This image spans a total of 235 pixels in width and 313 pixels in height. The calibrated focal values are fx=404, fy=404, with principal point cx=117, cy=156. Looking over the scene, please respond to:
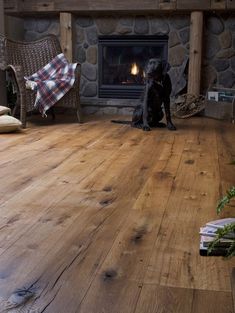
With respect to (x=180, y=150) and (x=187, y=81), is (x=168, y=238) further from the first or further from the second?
(x=187, y=81)

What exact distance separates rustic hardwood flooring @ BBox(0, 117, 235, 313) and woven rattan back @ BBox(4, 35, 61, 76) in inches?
54.4

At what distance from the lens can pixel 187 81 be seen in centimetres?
466

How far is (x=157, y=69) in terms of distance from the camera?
344 cm

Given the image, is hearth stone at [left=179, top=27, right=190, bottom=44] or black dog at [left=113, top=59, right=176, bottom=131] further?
hearth stone at [left=179, top=27, right=190, bottom=44]

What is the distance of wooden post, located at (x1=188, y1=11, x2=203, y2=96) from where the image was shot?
4359mm

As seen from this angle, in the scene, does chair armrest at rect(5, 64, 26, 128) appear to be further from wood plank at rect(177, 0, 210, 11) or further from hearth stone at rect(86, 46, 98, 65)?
wood plank at rect(177, 0, 210, 11)

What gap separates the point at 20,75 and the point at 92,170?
165 cm

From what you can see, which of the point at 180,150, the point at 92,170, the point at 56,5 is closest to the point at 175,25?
the point at 56,5

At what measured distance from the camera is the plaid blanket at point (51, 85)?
3688 millimetres

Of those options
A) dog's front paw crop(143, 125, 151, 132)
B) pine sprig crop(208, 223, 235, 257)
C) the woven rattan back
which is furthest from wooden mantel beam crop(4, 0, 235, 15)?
pine sprig crop(208, 223, 235, 257)

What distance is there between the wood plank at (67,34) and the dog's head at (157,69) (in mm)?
1502

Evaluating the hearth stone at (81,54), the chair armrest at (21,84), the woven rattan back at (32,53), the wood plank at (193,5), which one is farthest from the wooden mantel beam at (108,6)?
the chair armrest at (21,84)

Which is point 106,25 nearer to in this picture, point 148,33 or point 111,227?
point 148,33

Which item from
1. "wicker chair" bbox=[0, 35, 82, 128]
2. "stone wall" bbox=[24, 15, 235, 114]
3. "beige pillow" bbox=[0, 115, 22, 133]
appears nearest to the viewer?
"beige pillow" bbox=[0, 115, 22, 133]
